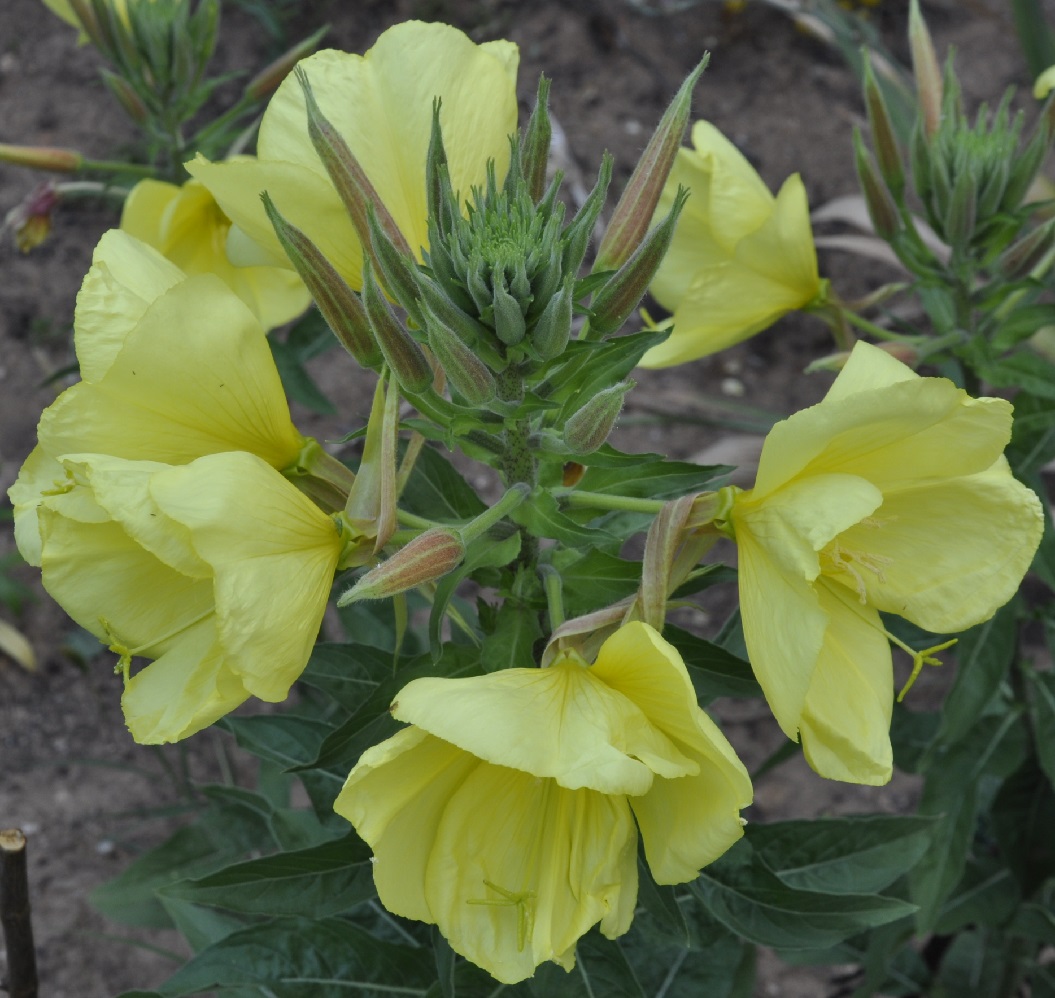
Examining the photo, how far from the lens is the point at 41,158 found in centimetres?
206

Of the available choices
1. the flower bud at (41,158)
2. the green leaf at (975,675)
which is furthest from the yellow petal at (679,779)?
the flower bud at (41,158)

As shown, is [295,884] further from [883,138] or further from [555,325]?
[883,138]

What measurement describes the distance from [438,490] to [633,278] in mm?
382

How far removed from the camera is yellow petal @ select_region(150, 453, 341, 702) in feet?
3.01

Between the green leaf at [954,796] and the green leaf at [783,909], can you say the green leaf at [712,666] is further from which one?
the green leaf at [954,796]

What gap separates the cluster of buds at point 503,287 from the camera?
1032mm

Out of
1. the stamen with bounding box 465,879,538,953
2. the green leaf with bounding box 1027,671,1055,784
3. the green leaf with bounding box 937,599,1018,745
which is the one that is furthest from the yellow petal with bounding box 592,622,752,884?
the green leaf with bounding box 1027,671,1055,784

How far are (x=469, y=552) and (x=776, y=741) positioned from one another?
196 centimetres

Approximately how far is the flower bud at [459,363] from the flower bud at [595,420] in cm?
8

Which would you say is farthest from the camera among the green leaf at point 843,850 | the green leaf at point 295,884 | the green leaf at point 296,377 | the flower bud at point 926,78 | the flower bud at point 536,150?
the green leaf at point 296,377

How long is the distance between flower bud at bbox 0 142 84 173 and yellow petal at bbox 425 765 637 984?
1.47 m

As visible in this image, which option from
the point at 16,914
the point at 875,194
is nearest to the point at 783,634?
the point at 16,914

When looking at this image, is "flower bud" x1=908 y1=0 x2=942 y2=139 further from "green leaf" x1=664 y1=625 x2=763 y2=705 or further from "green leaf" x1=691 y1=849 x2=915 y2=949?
"green leaf" x1=691 y1=849 x2=915 y2=949

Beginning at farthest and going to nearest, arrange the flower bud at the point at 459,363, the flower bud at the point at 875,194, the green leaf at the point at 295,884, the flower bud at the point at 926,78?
the flower bud at the point at 926,78, the flower bud at the point at 875,194, the green leaf at the point at 295,884, the flower bud at the point at 459,363
